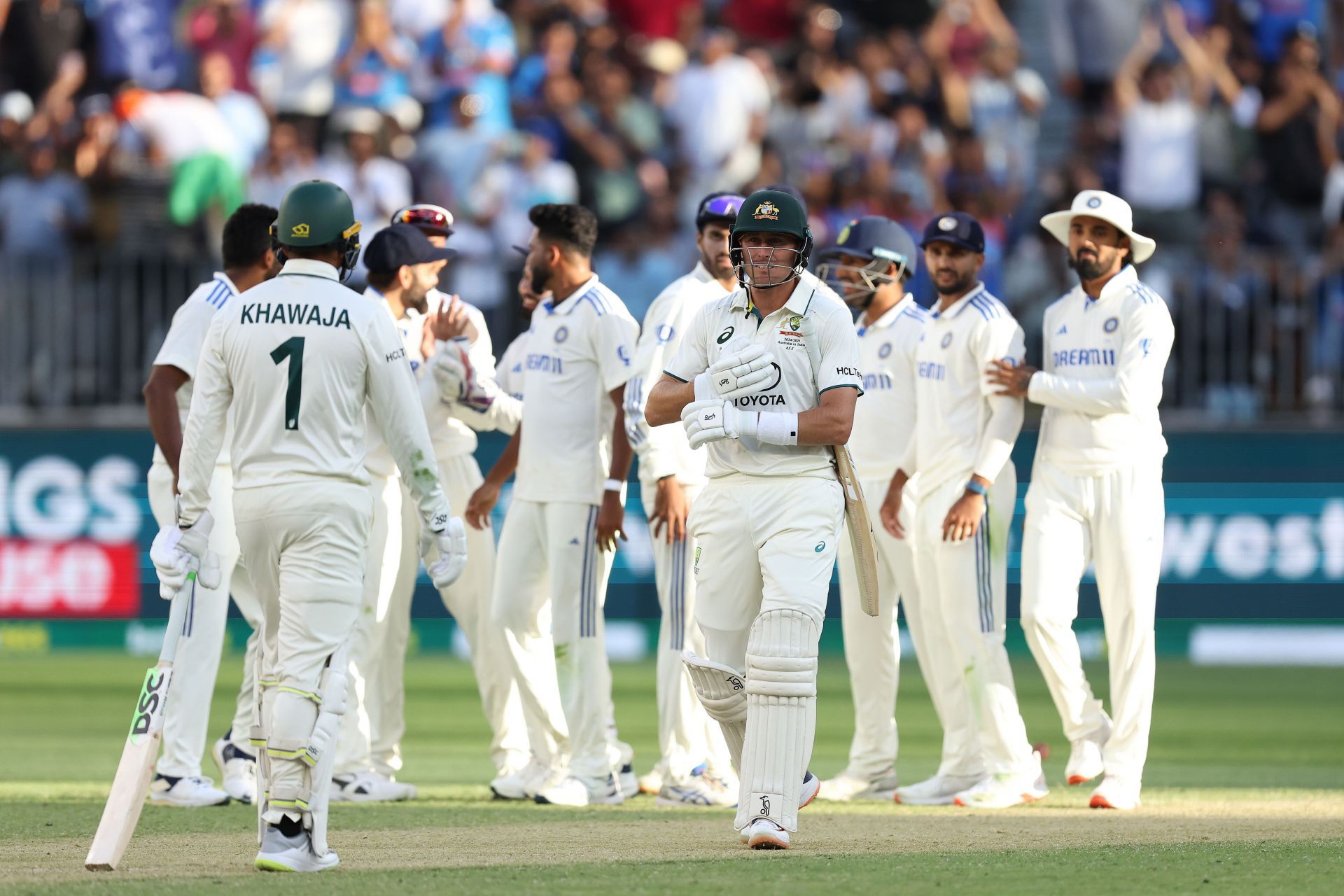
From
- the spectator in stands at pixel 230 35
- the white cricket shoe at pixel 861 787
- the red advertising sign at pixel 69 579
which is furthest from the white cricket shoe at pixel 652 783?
the spectator in stands at pixel 230 35

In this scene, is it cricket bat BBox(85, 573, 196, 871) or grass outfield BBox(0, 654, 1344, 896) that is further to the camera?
cricket bat BBox(85, 573, 196, 871)

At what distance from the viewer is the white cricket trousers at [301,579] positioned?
6.36 metres

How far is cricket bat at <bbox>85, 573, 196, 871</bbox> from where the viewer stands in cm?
637

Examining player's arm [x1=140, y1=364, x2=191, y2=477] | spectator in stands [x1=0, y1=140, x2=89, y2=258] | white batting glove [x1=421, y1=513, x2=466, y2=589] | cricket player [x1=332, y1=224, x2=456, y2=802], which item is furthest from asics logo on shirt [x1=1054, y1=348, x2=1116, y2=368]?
spectator in stands [x1=0, y1=140, x2=89, y2=258]

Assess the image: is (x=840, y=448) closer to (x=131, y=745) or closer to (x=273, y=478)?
(x=273, y=478)

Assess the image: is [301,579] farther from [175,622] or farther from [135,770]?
[135,770]

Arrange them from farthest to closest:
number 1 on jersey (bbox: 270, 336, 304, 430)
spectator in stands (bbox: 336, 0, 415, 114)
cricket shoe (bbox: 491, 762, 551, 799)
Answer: spectator in stands (bbox: 336, 0, 415, 114) < cricket shoe (bbox: 491, 762, 551, 799) < number 1 on jersey (bbox: 270, 336, 304, 430)

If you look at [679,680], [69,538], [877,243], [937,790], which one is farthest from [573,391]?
[69,538]

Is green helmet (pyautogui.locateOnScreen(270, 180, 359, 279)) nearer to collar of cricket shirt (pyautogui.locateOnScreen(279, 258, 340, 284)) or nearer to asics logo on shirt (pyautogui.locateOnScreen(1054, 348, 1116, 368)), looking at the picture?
collar of cricket shirt (pyautogui.locateOnScreen(279, 258, 340, 284))

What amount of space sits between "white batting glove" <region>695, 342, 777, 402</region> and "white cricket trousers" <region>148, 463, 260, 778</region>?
266cm

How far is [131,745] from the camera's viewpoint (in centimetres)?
649

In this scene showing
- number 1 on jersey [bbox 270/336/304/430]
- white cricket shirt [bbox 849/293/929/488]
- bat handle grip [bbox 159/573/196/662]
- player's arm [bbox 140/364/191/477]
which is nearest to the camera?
number 1 on jersey [bbox 270/336/304/430]

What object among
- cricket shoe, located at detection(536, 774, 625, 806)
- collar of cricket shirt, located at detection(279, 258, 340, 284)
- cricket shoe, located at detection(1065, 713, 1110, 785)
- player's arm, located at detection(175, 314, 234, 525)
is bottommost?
cricket shoe, located at detection(536, 774, 625, 806)

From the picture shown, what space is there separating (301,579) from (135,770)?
850 mm
